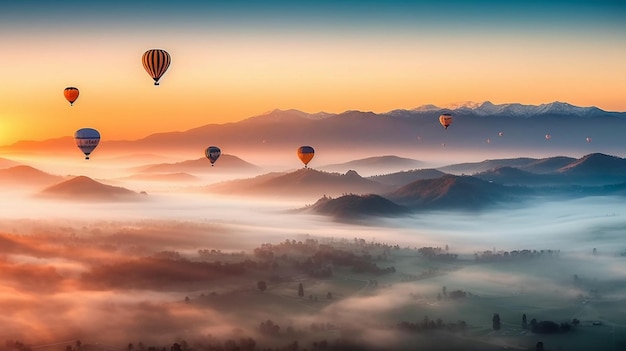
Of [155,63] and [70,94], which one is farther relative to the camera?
[70,94]

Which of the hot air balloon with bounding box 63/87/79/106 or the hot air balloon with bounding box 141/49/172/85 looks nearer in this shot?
the hot air balloon with bounding box 141/49/172/85

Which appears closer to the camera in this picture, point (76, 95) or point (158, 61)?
point (158, 61)

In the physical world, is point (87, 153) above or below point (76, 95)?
below

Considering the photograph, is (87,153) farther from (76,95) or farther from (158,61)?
(158,61)

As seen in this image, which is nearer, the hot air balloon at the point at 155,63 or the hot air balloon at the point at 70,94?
the hot air balloon at the point at 155,63

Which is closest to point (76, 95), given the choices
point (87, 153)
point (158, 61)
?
point (87, 153)

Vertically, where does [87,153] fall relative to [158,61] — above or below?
below
